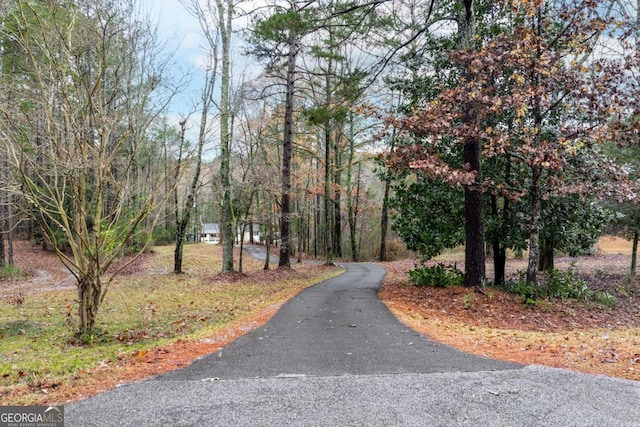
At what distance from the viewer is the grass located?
4.80 m

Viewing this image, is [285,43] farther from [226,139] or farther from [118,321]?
[118,321]

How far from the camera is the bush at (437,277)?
11.4m

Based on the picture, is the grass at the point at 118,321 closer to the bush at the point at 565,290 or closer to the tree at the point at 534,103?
the tree at the point at 534,103

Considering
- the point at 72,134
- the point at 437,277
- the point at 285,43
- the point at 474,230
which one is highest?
the point at 285,43

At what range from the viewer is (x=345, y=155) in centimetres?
2750

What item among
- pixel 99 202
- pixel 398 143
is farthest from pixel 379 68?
pixel 99 202

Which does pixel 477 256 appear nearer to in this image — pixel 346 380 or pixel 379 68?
pixel 379 68

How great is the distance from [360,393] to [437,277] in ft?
28.3

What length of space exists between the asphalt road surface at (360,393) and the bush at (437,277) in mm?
6315

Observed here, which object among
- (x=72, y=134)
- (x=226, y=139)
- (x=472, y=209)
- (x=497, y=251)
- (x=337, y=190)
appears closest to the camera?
(x=72, y=134)

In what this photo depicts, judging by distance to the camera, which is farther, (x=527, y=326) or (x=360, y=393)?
(x=527, y=326)

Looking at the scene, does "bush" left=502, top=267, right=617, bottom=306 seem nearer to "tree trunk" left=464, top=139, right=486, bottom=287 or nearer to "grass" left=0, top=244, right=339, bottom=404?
"tree trunk" left=464, top=139, right=486, bottom=287

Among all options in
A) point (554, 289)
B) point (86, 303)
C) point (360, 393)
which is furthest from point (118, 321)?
point (554, 289)

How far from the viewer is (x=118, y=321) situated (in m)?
8.20
